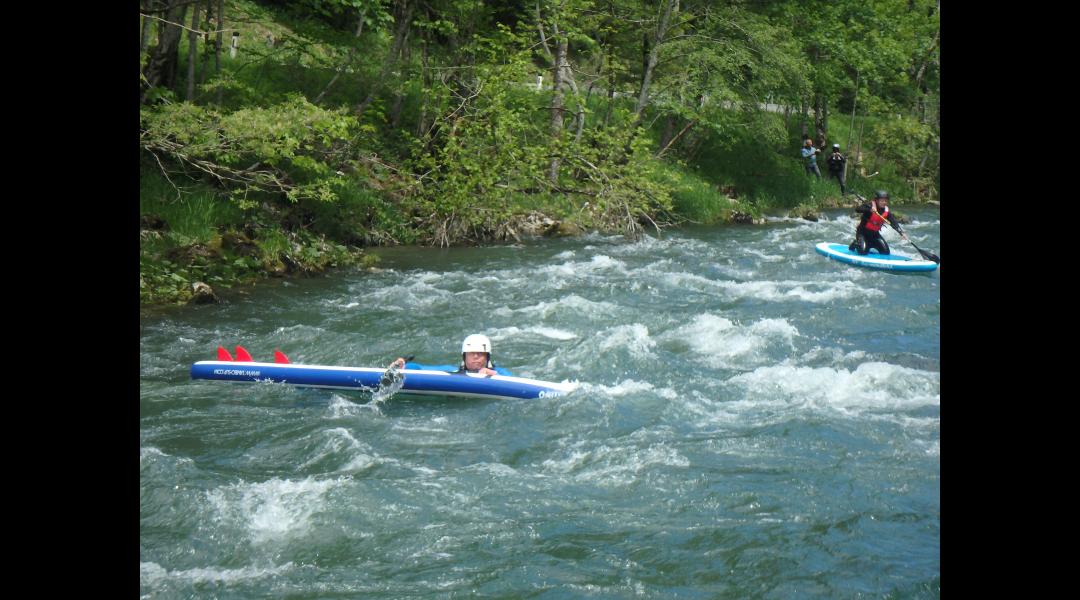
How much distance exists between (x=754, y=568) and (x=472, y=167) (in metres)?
12.0

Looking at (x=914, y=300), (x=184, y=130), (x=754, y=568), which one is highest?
(x=184, y=130)

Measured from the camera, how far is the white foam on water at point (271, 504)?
6078 mm

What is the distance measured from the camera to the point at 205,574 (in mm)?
5500

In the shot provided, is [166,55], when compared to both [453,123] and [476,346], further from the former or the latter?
[476,346]

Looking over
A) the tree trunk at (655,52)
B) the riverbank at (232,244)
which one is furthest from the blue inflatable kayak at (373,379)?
the tree trunk at (655,52)

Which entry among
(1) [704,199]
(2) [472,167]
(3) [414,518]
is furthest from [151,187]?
(1) [704,199]

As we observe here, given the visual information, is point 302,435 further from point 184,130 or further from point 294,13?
point 294,13

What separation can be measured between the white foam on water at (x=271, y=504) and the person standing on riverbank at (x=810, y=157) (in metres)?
23.5

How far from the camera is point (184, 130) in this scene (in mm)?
12664

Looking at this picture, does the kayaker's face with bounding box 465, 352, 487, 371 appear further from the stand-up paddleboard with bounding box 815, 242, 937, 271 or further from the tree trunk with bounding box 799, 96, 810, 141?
the tree trunk with bounding box 799, 96, 810, 141

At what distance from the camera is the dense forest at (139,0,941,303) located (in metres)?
14.1

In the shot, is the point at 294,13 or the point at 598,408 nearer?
the point at 598,408

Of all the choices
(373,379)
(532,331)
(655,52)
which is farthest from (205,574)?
(655,52)

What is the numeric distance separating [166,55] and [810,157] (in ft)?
59.0
